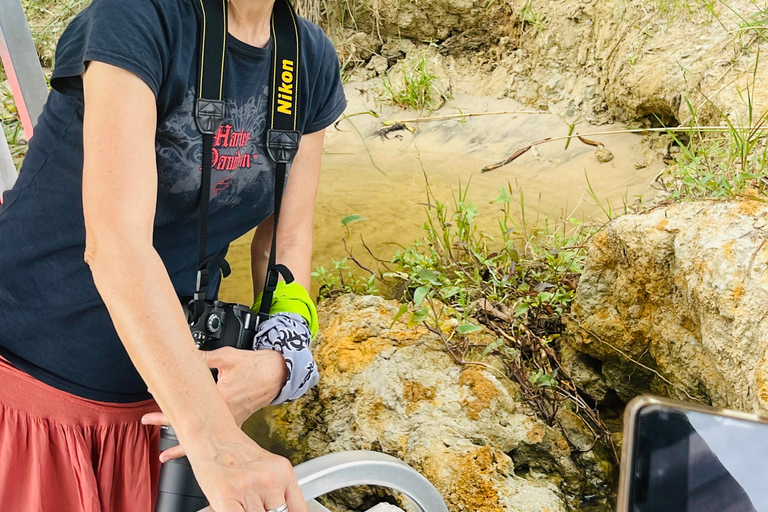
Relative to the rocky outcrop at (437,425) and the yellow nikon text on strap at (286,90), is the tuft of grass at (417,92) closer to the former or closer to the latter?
the rocky outcrop at (437,425)

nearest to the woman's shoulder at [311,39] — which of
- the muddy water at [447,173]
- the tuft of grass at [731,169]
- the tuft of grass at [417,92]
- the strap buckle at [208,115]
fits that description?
the strap buckle at [208,115]

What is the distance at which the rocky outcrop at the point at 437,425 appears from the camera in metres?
1.70

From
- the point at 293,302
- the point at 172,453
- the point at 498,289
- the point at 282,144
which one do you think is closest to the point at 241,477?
the point at 172,453

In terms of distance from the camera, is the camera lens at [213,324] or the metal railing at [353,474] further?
the camera lens at [213,324]

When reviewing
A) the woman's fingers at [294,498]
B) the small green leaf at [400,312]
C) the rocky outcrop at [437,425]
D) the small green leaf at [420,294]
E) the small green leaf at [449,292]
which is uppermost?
the woman's fingers at [294,498]

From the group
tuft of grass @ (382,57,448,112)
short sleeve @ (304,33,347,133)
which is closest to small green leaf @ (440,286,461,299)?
short sleeve @ (304,33,347,133)

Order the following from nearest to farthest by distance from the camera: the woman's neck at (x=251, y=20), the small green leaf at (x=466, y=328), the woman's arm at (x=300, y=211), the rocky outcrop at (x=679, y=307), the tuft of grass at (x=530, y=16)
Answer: the woman's neck at (x=251, y=20), the woman's arm at (x=300, y=211), the rocky outcrop at (x=679, y=307), the small green leaf at (x=466, y=328), the tuft of grass at (x=530, y=16)

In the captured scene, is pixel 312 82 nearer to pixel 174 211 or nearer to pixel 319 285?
pixel 174 211

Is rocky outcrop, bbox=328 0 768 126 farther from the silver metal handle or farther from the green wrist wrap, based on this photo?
the silver metal handle

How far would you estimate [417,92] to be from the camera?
4250 mm

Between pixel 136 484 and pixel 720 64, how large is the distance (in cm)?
306

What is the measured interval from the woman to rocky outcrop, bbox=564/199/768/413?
0.95 metres

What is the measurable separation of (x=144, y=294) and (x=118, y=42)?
1.11 feet

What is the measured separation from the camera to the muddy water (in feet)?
9.90
